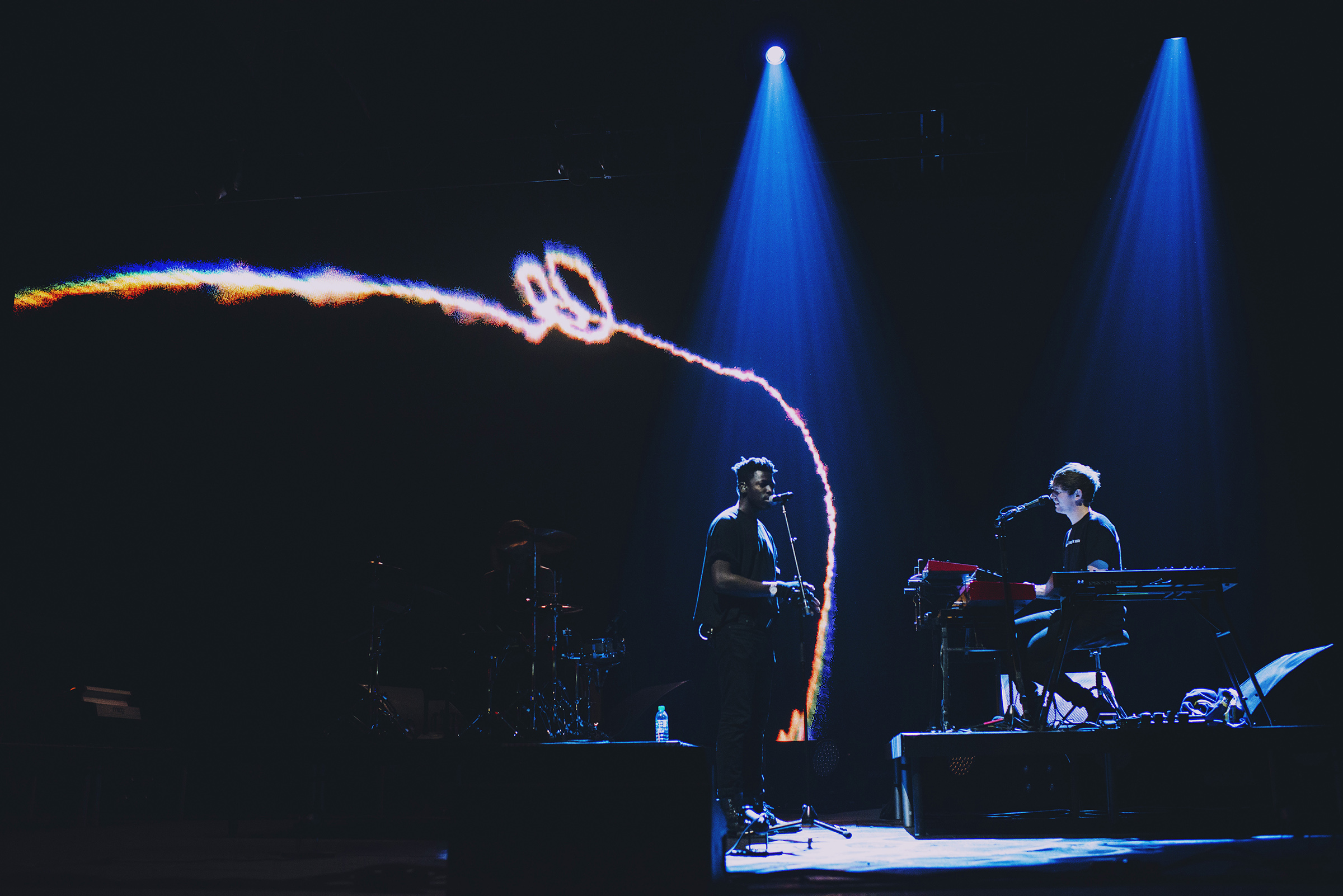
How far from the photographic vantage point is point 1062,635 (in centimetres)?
488

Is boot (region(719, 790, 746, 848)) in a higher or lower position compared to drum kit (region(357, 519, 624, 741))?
lower

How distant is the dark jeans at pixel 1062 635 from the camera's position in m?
4.92

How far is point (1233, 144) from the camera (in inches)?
303

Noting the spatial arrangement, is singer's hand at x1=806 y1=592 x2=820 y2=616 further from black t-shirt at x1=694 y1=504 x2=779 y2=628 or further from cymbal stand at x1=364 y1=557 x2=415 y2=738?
cymbal stand at x1=364 y1=557 x2=415 y2=738

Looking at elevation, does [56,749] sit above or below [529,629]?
below

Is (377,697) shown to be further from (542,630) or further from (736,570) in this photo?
(736,570)

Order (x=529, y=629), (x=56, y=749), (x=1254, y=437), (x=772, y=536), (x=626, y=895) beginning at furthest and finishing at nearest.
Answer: (x=772, y=536) < (x=1254, y=437) < (x=529, y=629) < (x=56, y=749) < (x=626, y=895)

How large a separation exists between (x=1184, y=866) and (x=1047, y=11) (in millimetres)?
5355

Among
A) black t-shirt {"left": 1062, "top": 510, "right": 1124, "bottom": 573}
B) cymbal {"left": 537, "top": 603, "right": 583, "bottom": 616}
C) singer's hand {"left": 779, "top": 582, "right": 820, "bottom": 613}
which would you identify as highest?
black t-shirt {"left": 1062, "top": 510, "right": 1124, "bottom": 573}

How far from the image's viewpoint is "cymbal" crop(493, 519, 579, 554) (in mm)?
6387

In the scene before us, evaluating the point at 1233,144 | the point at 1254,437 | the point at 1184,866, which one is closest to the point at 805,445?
the point at 1254,437

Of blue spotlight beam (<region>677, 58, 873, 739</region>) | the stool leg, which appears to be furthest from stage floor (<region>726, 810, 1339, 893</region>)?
blue spotlight beam (<region>677, 58, 873, 739</region>)

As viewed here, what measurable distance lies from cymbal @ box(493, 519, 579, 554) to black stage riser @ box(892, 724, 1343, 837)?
2862 mm

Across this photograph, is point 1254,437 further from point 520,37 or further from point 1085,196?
point 520,37
